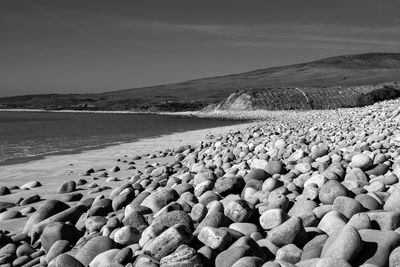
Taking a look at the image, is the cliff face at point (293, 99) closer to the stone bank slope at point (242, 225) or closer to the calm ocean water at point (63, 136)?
the calm ocean water at point (63, 136)

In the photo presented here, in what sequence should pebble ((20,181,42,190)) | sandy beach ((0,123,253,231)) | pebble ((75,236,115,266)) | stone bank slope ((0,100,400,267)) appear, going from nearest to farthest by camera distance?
stone bank slope ((0,100,400,267)) < pebble ((75,236,115,266)) < sandy beach ((0,123,253,231)) < pebble ((20,181,42,190))

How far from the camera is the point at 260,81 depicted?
127312 millimetres

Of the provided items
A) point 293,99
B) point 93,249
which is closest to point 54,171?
point 93,249

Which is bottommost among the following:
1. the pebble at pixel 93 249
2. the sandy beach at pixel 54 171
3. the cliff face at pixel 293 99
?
the cliff face at pixel 293 99

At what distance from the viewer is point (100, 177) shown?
8.47 meters

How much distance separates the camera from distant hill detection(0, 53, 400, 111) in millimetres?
111500

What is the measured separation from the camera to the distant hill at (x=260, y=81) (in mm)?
111500

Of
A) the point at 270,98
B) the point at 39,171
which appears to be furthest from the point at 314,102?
the point at 39,171

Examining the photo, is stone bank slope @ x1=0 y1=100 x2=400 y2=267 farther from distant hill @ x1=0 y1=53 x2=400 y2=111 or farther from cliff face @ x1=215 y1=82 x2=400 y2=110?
distant hill @ x1=0 y1=53 x2=400 y2=111

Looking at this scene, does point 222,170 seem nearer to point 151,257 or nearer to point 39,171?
point 151,257

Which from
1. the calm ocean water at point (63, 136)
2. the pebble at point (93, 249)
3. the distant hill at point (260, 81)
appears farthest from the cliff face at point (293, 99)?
the pebble at point (93, 249)

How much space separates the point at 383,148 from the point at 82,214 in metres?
4.79

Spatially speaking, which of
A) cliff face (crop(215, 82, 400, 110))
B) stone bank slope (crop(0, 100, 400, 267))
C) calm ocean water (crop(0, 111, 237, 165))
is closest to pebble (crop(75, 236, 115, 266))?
stone bank slope (crop(0, 100, 400, 267))

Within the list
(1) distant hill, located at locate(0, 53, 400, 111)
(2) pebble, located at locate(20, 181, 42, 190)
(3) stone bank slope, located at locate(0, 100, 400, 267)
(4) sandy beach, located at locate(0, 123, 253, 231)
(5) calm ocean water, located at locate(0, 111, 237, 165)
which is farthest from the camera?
(1) distant hill, located at locate(0, 53, 400, 111)
